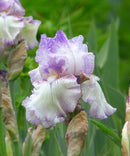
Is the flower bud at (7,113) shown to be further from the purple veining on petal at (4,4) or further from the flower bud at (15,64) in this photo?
the purple veining on petal at (4,4)

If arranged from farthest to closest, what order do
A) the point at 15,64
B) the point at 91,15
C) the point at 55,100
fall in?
the point at 91,15
the point at 15,64
the point at 55,100

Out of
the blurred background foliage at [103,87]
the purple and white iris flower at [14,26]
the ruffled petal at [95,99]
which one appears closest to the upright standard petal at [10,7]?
the purple and white iris flower at [14,26]

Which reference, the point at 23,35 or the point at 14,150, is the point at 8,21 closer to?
the point at 23,35

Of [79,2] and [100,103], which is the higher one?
[79,2]

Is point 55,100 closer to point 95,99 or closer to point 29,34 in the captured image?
point 95,99

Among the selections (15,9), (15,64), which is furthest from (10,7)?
(15,64)

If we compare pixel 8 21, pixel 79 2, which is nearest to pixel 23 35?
pixel 8 21
